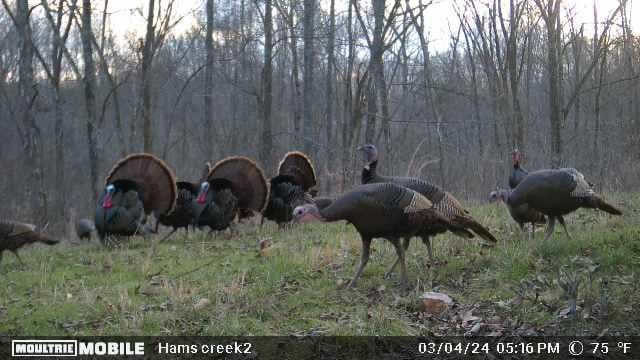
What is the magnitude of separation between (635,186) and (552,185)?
22.7ft

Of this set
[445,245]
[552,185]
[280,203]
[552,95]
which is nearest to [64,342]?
[445,245]

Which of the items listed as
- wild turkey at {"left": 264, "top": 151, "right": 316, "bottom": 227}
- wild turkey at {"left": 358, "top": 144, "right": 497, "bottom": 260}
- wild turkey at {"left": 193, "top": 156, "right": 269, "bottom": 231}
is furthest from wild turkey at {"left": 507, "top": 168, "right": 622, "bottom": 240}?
wild turkey at {"left": 193, "top": 156, "right": 269, "bottom": 231}

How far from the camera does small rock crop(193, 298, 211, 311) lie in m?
5.09

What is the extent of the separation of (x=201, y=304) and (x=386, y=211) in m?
1.67

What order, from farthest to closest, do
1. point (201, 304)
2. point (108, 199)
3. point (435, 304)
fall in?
point (108, 199)
point (201, 304)
point (435, 304)

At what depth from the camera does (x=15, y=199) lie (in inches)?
924

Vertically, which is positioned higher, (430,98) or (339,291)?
(430,98)

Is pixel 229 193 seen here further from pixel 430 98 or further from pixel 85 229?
pixel 430 98

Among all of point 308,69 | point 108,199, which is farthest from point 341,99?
point 108,199

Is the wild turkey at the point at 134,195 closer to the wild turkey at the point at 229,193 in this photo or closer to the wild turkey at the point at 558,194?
the wild turkey at the point at 229,193

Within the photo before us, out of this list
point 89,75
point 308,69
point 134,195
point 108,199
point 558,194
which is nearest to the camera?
point 558,194

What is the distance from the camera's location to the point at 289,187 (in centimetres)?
1065

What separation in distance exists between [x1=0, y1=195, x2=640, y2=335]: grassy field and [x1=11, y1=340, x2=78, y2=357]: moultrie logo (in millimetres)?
247
